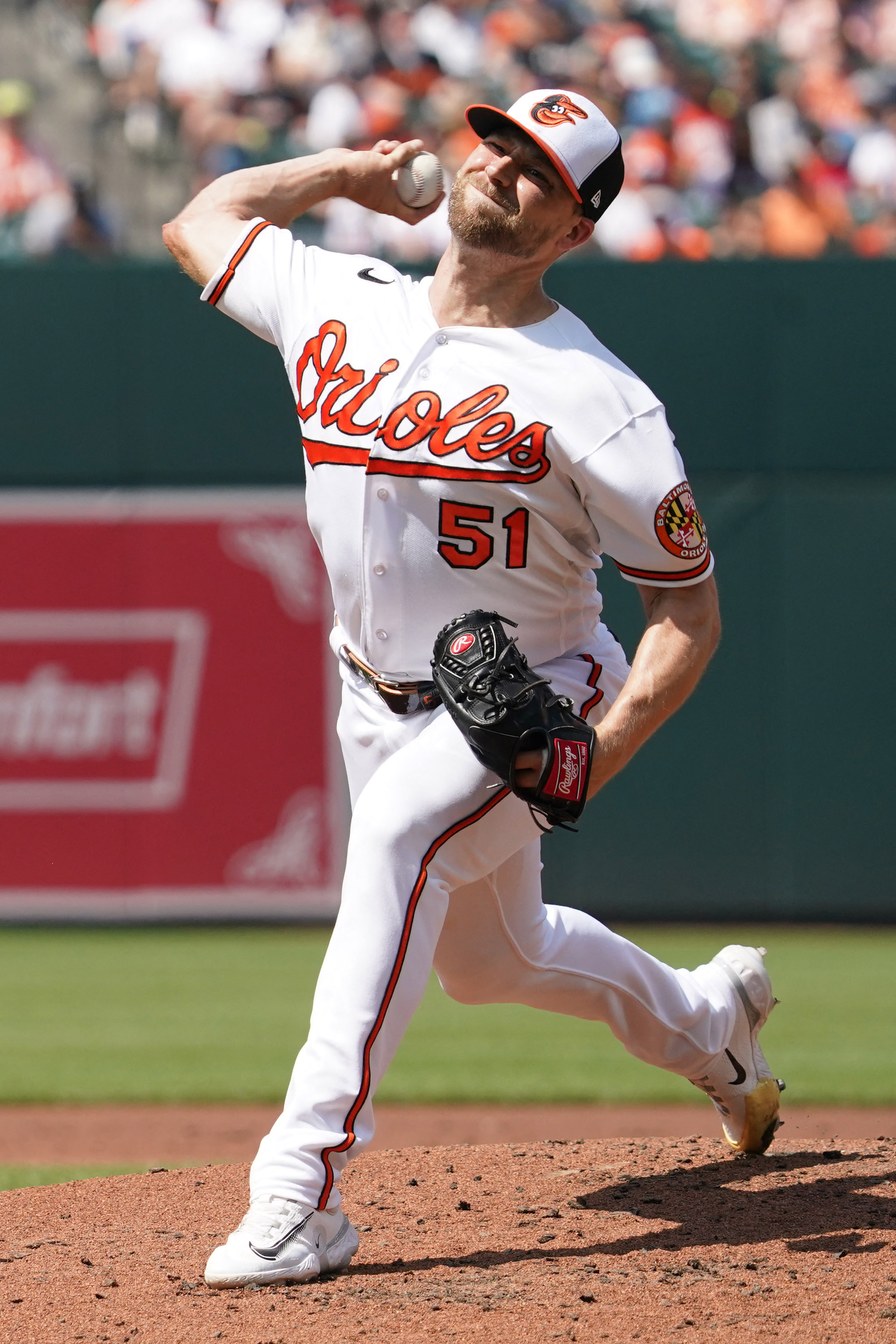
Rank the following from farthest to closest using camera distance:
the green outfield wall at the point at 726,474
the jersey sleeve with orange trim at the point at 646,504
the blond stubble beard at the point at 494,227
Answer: the green outfield wall at the point at 726,474 < the blond stubble beard at the point at 494,227 < the jersey sleeve with orange trim at the point at 646,504

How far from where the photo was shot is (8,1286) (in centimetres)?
284

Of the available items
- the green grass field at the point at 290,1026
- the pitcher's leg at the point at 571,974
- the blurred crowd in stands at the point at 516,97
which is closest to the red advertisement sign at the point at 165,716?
the green grass field at the point at 290,1026

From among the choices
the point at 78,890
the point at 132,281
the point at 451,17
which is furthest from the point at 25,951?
the point at 451,17

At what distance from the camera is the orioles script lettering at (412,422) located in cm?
284

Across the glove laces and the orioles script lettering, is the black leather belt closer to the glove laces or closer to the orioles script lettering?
the glove laces

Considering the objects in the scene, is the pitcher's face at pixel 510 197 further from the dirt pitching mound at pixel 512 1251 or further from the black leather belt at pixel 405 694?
the dirt pitching mound at pixel 512 1251

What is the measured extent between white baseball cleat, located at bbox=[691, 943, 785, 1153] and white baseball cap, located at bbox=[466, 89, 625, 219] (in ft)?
5.21

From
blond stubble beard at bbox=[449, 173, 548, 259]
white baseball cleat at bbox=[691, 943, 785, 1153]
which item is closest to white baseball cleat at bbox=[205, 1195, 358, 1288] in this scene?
white baseball cleat at bbox=[691, 943, 785, 1153]

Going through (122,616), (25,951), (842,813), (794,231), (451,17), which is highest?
(451,17)

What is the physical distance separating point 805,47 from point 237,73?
3493 millimetres

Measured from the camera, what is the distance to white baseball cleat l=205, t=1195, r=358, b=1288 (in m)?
2.69

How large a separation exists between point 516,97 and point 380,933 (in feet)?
28.8

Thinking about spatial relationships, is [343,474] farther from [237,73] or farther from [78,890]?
[237,73]

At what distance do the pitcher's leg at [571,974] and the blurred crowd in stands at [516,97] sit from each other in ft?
20.5
